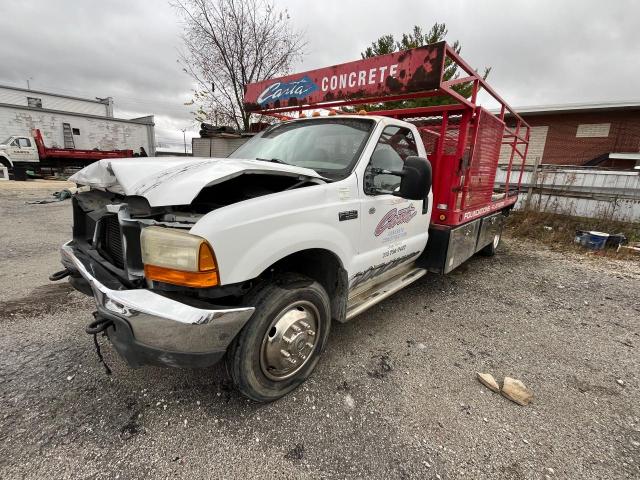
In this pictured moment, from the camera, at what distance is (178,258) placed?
5.35ft

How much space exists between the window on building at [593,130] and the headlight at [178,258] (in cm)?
1934

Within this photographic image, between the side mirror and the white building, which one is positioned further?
the white building

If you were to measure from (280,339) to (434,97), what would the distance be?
2.83 metres

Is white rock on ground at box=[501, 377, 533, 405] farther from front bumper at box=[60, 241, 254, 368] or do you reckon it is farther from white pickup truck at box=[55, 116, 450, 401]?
front bumper at box=[60, 241, 254, 368]

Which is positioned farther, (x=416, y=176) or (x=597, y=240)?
(x=597, y=240)

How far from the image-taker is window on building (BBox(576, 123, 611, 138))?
14570mm

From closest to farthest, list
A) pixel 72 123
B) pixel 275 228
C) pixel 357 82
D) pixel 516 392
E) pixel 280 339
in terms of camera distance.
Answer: pixel 275 228 < pixel 280 339 < pixel 516 392 < pixel 357 82 < pixel 72 123

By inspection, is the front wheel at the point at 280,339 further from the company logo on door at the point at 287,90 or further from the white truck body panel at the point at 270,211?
the company logo on door at the point at 287,90

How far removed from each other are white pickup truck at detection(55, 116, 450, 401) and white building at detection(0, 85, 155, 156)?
2938cm

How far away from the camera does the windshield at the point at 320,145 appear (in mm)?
2639

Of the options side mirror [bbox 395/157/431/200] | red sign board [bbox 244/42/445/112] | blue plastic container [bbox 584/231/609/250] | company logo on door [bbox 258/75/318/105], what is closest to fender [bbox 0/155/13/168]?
red sign board [bbox 244/42/445/112]

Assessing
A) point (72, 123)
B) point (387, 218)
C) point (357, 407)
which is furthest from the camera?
point (72, 123)

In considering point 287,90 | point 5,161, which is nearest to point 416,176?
point 287,90

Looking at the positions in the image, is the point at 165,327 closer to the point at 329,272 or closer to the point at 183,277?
the point at 183,277
